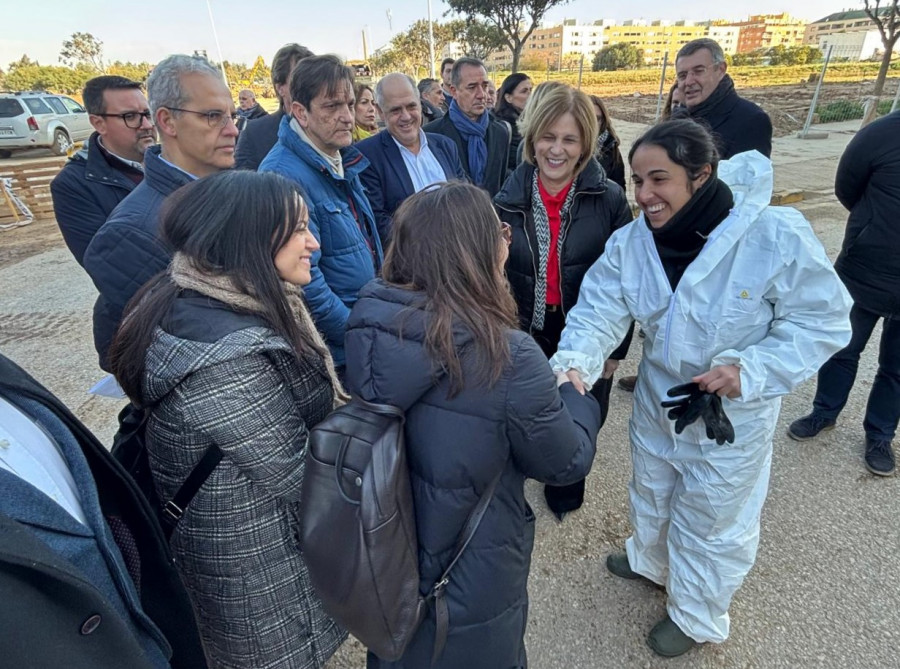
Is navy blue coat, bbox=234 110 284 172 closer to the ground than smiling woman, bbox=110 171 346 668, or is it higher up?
higher up

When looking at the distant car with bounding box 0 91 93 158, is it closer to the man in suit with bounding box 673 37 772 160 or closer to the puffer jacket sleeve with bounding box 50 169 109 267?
the puffer jacket sleeve with bounding box 50 169 109 267

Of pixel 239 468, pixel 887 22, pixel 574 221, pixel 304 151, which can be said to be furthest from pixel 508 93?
pixel 887 22

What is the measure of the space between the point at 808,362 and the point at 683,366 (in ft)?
1.12

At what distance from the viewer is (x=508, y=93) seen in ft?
15.6

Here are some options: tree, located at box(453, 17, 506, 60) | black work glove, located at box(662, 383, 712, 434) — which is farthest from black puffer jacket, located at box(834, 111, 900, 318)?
tree, located at box(453, 17, 506, 60)

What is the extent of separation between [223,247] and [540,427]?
0.88 meters

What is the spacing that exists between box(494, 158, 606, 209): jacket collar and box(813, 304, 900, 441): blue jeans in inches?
67.4

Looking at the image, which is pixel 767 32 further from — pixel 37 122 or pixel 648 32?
pixel 37 122

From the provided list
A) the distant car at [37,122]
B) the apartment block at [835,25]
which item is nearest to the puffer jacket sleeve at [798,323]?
the distant car at [37,122]

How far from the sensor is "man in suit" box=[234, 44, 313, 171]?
3.71 meters

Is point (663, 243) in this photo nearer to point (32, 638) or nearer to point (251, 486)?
point (251, 486)

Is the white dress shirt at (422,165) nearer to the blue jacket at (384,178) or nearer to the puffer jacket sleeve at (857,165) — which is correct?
the blue jacket at (384,178)

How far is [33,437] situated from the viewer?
3.02ft

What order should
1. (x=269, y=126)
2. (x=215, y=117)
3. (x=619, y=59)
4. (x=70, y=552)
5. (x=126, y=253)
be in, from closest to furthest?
(x=70, y=552)
(x=126, y=253)
(x=215, y=117)
(x=269, y=126)
(x=619, y=59)
